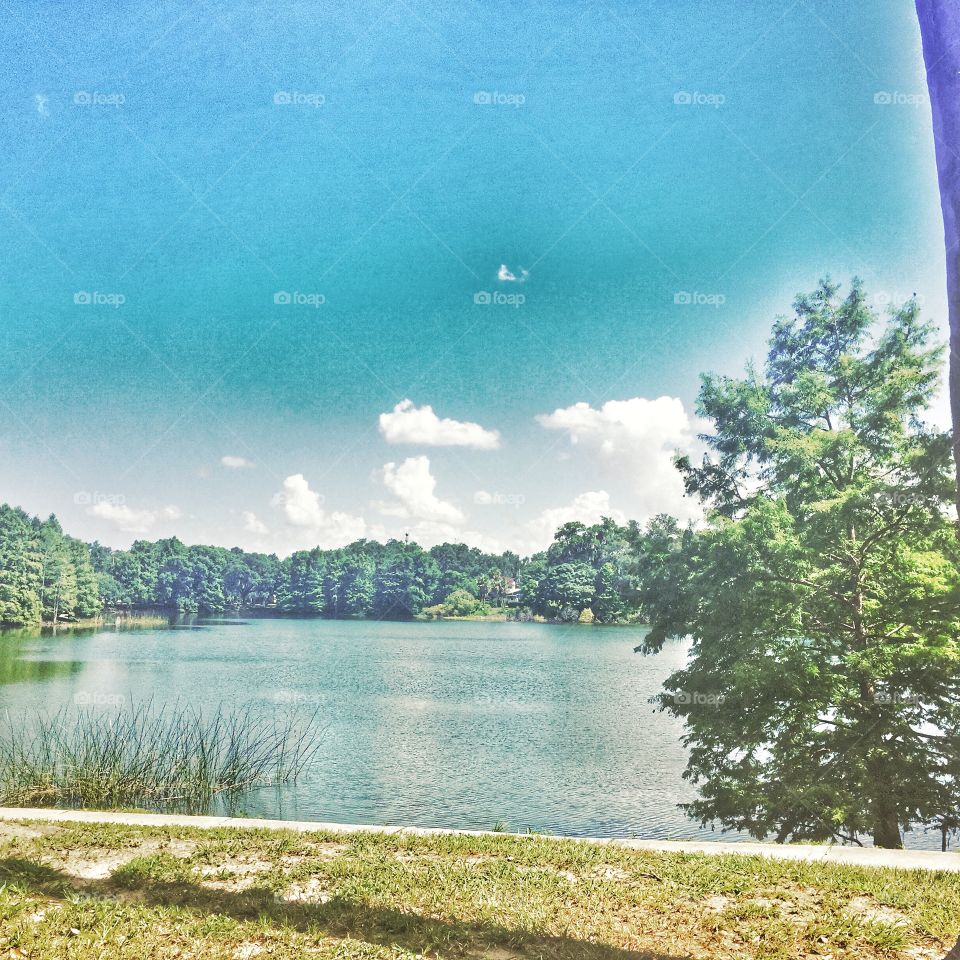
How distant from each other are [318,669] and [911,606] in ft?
71.0

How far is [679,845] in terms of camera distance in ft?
18.3

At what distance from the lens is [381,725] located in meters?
16.8

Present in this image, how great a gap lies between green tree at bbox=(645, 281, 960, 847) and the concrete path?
359cm

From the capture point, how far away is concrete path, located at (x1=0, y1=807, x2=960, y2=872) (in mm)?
4953

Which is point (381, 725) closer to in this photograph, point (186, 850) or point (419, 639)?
point (186, 850)

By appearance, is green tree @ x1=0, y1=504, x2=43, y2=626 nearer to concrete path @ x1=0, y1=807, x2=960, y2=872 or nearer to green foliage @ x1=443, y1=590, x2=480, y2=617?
→ green foliage @ x1=443, y1=590, x2=480, y2=617

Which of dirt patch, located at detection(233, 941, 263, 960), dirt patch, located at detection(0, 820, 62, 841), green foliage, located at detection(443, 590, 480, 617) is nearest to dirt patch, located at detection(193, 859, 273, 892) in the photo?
dirt patch, located at detection(233, 941, 263, 960)

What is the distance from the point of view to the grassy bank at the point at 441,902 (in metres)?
3.46

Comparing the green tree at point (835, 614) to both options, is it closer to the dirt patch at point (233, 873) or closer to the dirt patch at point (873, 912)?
the dirt patch at point (873, 912)

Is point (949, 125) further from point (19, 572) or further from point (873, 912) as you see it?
point (19, 572)

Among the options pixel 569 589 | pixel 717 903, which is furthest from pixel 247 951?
pixel 569 589

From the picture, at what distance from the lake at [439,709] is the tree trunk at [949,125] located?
7.87 metres

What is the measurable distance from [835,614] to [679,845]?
5310mm

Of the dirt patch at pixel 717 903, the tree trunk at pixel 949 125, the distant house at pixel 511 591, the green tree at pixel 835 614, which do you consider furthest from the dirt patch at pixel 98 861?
the distant house at pixel 511 591
